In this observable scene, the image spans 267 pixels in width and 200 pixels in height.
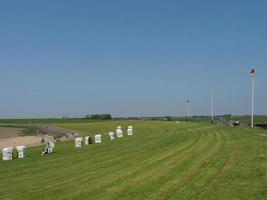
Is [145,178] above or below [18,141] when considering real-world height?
above

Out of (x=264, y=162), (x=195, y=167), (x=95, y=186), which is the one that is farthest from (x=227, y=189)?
(x=264, y=162)

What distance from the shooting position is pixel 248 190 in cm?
1772

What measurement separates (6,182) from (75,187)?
16.0ft

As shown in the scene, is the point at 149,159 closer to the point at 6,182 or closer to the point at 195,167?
the point at 195,167

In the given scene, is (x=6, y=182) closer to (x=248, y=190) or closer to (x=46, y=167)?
(x=46, y=167)

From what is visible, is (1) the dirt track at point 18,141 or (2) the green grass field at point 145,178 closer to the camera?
(2) the green grass field at point 145,178

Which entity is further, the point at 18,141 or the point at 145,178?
the point at 18,141

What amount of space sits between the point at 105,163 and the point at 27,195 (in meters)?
11.1

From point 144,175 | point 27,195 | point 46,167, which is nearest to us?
point 27,195

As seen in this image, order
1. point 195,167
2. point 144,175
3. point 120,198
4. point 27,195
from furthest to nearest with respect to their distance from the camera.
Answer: point 195,167, point 144,175, point 27,195, point 120,198

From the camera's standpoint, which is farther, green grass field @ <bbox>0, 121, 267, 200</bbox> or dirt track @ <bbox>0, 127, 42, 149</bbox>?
dirt track @ <bbox>0, 127, 42, 149</bbox>

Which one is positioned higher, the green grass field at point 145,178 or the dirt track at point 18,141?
the green grass field at point 145,178

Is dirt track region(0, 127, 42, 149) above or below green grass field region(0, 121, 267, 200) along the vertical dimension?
below

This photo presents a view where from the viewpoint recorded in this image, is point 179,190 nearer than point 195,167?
Yes
